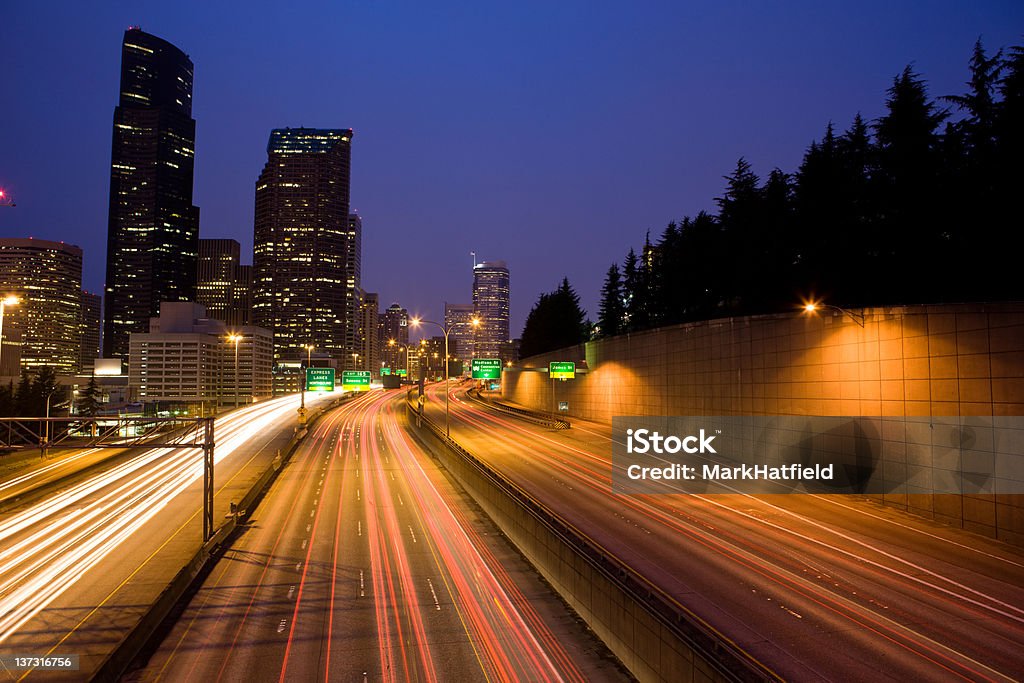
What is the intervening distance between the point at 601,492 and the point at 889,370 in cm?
1503

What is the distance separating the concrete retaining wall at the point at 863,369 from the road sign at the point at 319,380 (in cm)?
2961

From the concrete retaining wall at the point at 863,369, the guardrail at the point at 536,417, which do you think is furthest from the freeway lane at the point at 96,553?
the concrete retaining wall at the point at 863,369

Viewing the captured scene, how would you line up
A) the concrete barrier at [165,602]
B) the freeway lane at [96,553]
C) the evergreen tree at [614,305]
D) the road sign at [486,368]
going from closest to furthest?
1. the concrete barrier at [165,602]
2. the freeway lane at [96,553]
3. the road sign at [486,368]
4. the evergreen tree at [614,305]

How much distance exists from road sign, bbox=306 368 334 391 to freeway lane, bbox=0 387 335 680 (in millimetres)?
10533

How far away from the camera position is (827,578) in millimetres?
17625

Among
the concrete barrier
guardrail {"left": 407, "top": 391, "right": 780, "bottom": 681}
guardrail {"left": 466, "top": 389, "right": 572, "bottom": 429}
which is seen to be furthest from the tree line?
the concrete barrier

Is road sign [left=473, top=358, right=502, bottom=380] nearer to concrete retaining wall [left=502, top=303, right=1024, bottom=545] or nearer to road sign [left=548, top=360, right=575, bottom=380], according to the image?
road sign [left=548, top=360, right=575, bottom=380]

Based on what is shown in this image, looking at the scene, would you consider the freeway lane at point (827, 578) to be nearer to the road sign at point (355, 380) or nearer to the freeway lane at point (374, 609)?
the freeway lane at point (374, 609)

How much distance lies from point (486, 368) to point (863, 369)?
144 ft

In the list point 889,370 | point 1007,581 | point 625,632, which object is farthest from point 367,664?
point 889,370

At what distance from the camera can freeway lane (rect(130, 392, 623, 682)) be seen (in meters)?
13.9

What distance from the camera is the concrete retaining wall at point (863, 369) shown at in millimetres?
22109

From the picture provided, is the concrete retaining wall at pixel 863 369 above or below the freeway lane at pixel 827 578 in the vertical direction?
above

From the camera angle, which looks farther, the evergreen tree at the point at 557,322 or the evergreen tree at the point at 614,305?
the evergreen tree at the point at 557,322
